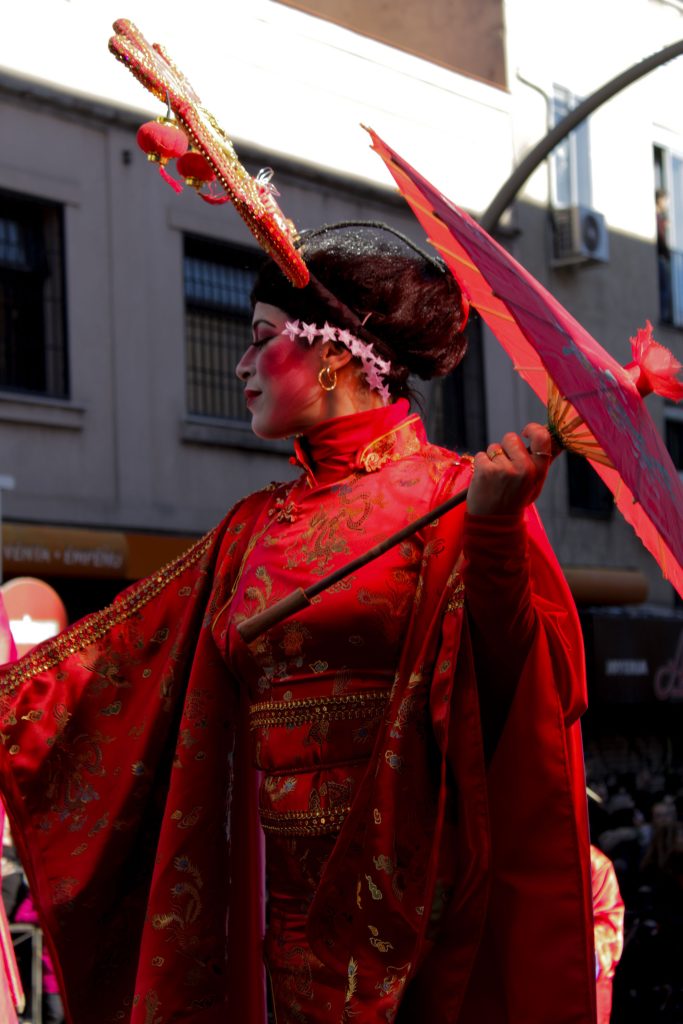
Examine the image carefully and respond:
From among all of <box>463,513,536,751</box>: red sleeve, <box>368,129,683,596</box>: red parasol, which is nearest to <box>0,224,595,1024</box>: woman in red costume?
<box>463,513,536,751</box>: red sleeve

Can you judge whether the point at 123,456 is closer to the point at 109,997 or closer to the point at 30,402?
the point at 30,402

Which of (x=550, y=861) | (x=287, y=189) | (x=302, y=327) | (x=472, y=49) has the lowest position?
(x=550, y=861)

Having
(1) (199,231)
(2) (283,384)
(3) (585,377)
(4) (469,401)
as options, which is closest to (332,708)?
(2) (283,384)

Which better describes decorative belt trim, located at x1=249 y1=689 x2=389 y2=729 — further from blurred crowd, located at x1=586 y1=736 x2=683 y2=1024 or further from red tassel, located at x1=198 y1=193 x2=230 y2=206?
blurred crowd, located at x1=586 y1=736 x2=683 y2=1024

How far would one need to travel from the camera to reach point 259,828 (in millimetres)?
3209

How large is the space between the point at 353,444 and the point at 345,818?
2.37 feet

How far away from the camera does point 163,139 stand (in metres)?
2.97

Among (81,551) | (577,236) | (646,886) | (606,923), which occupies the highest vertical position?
(577,236)

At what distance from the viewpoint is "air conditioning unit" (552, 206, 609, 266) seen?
52.1 feet

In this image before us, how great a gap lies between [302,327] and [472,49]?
13.8 metres

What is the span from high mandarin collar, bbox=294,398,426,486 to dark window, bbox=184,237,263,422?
9.21 meters

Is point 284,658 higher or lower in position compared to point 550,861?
higher

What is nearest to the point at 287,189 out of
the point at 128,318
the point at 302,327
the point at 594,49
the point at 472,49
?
the point at 128,318

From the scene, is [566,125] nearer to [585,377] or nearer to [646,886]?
[646,886]
